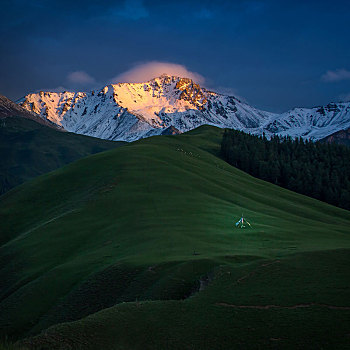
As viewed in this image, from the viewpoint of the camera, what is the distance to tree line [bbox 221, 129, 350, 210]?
148m

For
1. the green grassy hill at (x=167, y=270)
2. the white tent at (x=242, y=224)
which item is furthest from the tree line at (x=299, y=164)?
the white tent at (x=242, y=224)

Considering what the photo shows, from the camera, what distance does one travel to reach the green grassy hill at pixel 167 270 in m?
20.2

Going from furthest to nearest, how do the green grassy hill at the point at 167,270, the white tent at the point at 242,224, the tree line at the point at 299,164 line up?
the tree line at the point at 299,164 < the white tent at the point at 242,224 < the green grassy hill at the point at 167,270

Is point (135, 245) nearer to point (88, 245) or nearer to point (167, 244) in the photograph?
point (167, 244)

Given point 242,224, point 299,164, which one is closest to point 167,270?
point 242,224

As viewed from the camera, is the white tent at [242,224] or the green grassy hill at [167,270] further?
the white tent at [242,224]

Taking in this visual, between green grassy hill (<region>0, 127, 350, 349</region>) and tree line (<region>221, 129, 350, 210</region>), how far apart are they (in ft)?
180

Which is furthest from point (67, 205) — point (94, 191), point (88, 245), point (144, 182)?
point (88, 245)

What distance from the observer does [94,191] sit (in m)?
82.9

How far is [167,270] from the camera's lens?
35.2 meters

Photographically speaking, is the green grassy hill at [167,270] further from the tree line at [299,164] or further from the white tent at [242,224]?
the tree line at [299,164]

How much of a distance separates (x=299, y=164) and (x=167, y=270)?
141m

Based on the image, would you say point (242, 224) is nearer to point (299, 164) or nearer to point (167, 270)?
point (167, 270)

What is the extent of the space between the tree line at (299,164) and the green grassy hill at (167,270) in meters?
55.0
